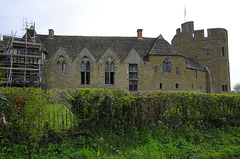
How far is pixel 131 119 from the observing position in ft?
24.5

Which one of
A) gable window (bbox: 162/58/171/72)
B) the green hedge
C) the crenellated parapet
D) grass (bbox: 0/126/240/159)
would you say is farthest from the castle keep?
grass (bbox: 0/126/240/159)

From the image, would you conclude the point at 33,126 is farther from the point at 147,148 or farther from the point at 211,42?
the point at 211,42

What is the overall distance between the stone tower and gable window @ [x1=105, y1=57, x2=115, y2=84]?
17.5m

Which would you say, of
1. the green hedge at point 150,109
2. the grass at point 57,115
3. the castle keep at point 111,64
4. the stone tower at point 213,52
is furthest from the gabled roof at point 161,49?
the grass at point 57,115

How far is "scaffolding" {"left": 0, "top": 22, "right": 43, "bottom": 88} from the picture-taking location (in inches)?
837

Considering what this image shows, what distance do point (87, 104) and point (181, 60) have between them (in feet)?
74.2

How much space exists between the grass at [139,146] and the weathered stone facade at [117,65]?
17145 millimetres

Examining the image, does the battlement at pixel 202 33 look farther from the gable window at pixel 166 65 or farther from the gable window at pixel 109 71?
the gable window at pixel 109 71

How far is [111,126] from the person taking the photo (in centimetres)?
706

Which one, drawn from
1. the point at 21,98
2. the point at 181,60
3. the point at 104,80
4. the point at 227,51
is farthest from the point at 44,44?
the point at 227,51

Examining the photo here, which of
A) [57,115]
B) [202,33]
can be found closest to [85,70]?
[57,115]

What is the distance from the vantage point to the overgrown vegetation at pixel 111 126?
5797mm

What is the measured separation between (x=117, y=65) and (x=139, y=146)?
1885 centimetres

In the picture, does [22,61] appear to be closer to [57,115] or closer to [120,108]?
[57,115]
